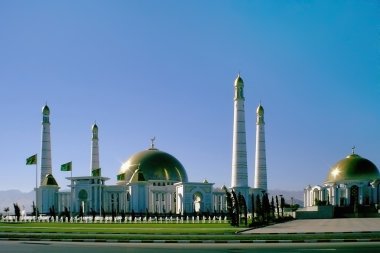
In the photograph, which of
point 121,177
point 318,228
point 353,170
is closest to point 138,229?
point 318,228

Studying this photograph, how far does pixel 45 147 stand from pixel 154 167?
58.8 feet

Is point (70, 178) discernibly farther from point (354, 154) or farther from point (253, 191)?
point (354, 154)

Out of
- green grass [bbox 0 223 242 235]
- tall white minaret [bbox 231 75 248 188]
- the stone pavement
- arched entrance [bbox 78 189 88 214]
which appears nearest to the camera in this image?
the stone pavement

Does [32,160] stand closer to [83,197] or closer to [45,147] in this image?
[83,197]

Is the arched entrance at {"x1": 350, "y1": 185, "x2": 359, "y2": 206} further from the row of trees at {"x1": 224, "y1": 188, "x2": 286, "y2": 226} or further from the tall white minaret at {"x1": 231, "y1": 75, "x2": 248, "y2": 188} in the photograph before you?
the row of trees at {"x1": 224, "y1": 188, "x2": 286, "y2": 226}

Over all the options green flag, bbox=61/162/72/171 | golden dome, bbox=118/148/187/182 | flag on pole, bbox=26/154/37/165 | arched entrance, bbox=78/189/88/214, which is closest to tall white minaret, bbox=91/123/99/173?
golden dome, bbox=118/148/187/182

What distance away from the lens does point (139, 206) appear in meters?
77.8

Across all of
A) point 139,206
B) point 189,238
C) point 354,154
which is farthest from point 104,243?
point 354,154

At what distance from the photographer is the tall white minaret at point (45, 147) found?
8794cm

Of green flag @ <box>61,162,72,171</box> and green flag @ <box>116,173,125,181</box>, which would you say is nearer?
green flag @ <box>61,162,72,171</box>

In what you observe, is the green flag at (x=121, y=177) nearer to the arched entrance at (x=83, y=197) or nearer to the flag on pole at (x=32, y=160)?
the arched entrance at (x=83, y=197)

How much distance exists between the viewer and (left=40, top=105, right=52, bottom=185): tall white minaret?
87938 mm

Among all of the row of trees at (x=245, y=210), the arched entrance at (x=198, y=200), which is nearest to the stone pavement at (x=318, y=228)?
the row of trees at (x=245, y=210)

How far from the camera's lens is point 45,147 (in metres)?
88.7
